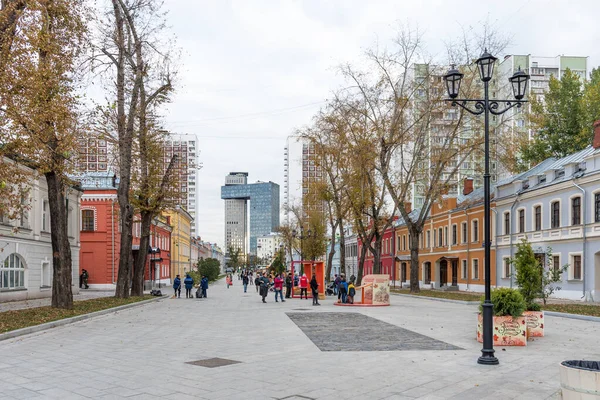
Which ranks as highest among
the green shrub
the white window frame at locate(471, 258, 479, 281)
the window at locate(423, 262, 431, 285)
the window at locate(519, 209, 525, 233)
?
the window at locate(519, 209, 525, 233)

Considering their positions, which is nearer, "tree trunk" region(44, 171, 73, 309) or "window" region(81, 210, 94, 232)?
"tree trunk" region(44, 171, 73, 309)

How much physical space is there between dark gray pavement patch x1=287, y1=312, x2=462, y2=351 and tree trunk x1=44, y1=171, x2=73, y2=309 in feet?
28.8

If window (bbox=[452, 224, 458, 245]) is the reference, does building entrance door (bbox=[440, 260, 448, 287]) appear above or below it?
below

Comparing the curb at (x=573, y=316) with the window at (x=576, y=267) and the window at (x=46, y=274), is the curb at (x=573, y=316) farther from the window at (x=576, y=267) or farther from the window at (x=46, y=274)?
the window at (x=46, y=274)

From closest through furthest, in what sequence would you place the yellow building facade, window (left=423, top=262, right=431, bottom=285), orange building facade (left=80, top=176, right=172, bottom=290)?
orange building facade (left=80, top=176, right=172, bottom=290), window (left=423, top=262, right=431, bottom=285), the yellow building facade

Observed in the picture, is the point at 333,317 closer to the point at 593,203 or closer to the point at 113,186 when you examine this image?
the point at 593,203

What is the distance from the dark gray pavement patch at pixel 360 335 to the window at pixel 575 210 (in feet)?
57.2

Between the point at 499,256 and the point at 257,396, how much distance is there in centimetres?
3608

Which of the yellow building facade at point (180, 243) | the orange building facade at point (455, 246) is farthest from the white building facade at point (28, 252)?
the yellow building facade at point (180, 243)

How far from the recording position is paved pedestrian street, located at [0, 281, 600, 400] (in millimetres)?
8086

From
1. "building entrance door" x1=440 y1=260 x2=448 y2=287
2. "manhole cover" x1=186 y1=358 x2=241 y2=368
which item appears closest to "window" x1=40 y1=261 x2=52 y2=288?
"manhole cover" x1=186 y1=358 x2=241 y2=368

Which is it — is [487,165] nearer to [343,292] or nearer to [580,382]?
[580,382]

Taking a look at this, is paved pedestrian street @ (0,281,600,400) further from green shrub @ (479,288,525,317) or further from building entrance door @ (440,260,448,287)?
building entrance door @ (440,260,448,287)

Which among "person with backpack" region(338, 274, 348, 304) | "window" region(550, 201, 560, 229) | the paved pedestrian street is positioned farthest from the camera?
"window" region(550, 201, 560, 229)
